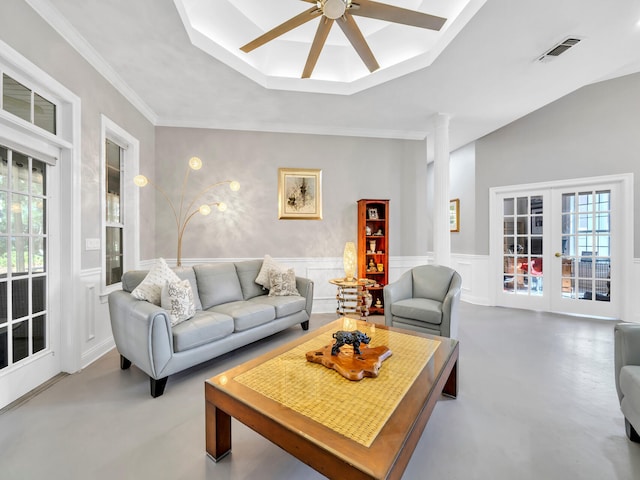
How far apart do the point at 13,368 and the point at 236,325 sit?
158 centimetres

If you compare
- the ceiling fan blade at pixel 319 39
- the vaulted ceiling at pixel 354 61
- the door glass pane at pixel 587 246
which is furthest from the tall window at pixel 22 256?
the door glass pane at pixel 587 246

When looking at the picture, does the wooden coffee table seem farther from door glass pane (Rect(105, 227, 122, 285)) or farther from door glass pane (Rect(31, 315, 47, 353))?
door glass pane (Rect(105, 227, 122, 285))

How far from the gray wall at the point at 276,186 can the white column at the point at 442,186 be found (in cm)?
58

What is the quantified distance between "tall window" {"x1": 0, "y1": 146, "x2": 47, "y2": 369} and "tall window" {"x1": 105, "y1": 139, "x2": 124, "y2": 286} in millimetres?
819

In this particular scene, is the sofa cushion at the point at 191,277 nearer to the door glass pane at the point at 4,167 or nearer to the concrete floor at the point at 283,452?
the concrete floor at the point at 283,452

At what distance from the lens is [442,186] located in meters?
4.07

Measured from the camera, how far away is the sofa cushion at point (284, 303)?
3136 millimetres

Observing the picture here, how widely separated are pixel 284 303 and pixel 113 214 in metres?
2.30

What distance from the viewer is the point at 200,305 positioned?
3.02m

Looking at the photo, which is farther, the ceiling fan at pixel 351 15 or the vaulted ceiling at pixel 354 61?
the vaulted ceiling at pixel 354 61

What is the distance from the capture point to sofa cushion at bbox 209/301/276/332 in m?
2.71

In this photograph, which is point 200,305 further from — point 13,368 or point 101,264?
point 13,368

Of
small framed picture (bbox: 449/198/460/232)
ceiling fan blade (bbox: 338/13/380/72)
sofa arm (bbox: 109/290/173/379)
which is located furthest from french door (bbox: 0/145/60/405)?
small framed picture (bbox: 449/198/460/232)

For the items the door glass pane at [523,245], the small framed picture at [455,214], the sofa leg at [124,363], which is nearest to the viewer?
the sofa leg at [124,363]
